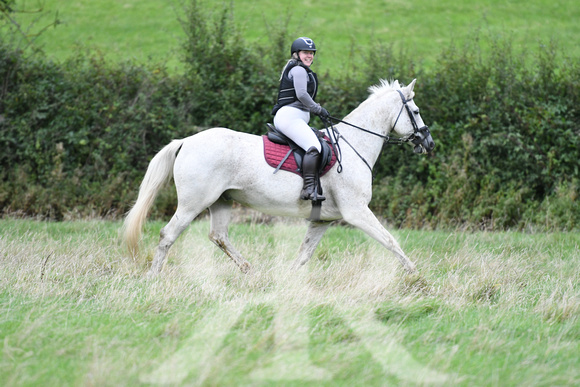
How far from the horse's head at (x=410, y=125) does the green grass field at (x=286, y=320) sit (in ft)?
4.59

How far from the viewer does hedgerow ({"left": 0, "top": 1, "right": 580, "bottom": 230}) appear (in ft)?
37.6

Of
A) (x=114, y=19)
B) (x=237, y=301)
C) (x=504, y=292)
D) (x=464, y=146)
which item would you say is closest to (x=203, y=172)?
(x=237, y=301)

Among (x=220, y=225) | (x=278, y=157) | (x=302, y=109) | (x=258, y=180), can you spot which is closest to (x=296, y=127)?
(x=302, y=109)

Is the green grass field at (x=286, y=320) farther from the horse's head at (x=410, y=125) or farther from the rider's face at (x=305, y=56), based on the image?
the rider's face at (x=305, y=56)

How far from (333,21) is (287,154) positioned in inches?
732

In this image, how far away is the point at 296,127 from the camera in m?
6.41

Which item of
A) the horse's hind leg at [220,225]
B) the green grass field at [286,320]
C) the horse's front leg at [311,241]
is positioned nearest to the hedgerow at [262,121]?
the green grass field at [286,320]

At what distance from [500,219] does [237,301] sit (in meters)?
7.43

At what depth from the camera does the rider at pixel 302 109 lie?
6297 mm

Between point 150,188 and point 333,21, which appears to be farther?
point 333,21

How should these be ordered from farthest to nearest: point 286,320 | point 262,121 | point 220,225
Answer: point 262,121, point 220,225, point 286,320

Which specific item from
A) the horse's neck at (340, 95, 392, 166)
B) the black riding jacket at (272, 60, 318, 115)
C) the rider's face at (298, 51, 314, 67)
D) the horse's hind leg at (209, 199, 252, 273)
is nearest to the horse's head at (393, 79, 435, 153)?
the horse's neck at (340, 95, 392, 166)

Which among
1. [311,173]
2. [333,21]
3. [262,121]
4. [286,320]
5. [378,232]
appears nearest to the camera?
[286,320]

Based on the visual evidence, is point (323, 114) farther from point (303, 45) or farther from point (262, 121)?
point (262, 121)
